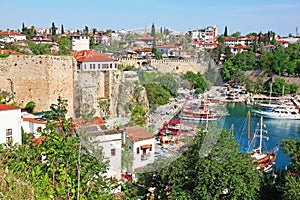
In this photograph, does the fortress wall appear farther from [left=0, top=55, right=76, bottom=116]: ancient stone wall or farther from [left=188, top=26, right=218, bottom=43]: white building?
[left=0, top=55, right=76, bottom=116]: ancient stone wall

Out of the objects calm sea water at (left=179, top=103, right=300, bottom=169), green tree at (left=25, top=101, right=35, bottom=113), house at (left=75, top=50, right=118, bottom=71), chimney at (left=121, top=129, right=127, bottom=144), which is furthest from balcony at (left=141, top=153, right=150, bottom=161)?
calm sea water at (left=179, top=103, right=300, bottom=169)

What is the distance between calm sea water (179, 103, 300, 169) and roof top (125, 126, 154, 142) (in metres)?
8.39

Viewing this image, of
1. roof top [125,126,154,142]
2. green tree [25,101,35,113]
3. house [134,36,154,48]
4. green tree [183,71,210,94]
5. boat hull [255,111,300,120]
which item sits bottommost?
boat hull [255,111,300,120]

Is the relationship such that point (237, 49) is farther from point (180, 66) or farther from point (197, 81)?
Result: point (197, 81)

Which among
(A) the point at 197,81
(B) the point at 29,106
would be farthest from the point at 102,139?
(B) the point at 29,106

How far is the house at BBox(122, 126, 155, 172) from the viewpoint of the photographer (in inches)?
77.3

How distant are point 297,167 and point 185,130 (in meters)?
3.33

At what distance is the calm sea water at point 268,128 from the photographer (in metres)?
11.1

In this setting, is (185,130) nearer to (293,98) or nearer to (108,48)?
(108,48)

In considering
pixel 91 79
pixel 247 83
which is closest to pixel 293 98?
pixel 247 83

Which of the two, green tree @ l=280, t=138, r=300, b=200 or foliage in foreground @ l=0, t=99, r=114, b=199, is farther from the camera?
green tree @ l=280, t=138, r=300, b=200

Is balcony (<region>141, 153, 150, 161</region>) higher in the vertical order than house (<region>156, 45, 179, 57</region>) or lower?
lower

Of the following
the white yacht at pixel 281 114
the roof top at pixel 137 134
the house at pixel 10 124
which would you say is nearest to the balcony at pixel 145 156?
the roof top at pixel 137 134

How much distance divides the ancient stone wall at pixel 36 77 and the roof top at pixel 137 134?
623 cm
